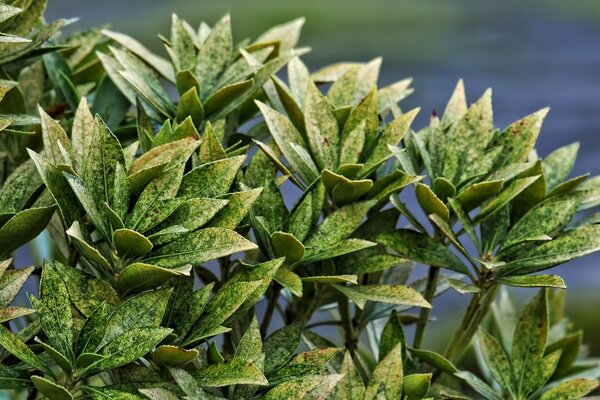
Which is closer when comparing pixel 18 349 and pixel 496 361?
pixel 18 349

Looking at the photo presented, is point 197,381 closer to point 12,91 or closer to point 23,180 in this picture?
point 23,180

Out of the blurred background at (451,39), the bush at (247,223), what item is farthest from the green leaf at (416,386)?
the blurred background at (451,39)

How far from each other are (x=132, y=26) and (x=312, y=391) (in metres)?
2.72

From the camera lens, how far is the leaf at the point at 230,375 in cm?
51

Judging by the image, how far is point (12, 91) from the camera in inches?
27.1

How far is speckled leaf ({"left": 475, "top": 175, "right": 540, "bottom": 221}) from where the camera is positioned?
0.61 m

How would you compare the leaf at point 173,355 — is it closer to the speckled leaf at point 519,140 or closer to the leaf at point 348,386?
the leaf at point 348,386

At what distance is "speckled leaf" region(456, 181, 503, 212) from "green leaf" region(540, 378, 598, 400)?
0.44 feet

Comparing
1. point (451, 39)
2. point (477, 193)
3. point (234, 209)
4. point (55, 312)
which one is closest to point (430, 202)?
point (477, 193)

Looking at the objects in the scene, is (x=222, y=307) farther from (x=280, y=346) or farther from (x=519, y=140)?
(x=519, y=140)

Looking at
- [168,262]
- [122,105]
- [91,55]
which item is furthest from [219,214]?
[91,55]

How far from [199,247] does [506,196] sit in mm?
205

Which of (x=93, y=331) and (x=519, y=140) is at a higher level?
(x=519, y=140)

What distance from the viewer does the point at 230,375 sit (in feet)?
1.71
